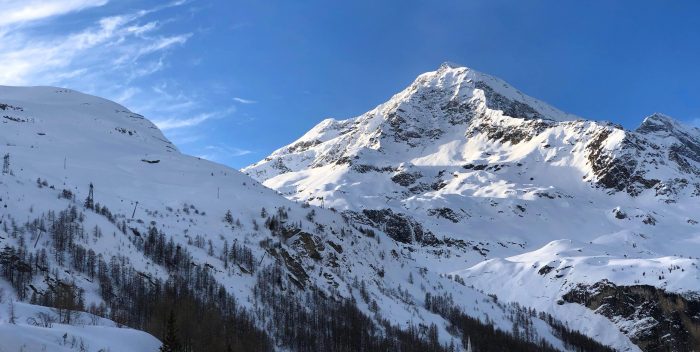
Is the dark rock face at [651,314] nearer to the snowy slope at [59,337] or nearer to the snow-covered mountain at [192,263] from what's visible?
the snow-covered mountain at [192,263]

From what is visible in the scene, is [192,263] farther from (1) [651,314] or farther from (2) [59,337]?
(1) [651,314]

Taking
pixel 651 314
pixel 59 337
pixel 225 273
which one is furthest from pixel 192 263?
pixel 651 314

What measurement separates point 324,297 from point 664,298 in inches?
4193

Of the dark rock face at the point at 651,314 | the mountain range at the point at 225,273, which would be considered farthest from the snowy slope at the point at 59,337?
the dark rock face at the point at 651,314

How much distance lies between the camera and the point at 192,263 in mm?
67812

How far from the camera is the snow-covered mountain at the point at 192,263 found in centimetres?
5034

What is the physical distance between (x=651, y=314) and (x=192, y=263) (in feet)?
408

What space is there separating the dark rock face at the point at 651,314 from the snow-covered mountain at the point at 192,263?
7.08 m

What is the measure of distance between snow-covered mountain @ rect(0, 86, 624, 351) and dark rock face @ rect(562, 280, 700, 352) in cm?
708

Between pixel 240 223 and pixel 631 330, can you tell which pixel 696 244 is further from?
pixel 240 223

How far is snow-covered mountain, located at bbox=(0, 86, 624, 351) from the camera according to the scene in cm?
5034

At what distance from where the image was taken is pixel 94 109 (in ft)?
495

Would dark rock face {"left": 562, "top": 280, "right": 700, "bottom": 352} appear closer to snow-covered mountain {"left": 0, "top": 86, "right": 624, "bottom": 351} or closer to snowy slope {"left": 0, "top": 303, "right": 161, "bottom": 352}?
snow-covered mountain {"left": 0, "top": 86, "right": 624, "bottom": 351}

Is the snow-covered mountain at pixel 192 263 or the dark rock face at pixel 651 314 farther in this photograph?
the dark rock face at pixel 651 314
